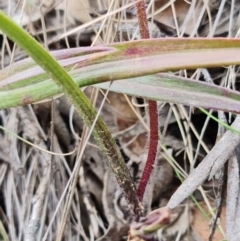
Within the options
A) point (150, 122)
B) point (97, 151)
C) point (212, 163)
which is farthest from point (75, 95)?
point (97, 151)

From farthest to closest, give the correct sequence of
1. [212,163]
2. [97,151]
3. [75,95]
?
[97,151] < [212,163] < [75,95]

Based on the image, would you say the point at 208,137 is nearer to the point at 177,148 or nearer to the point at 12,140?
the point at 177,148

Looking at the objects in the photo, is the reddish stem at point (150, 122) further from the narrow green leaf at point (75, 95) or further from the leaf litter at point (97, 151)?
the leaf litter at point (97, 151)

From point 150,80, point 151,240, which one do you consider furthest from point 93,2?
point 151,240

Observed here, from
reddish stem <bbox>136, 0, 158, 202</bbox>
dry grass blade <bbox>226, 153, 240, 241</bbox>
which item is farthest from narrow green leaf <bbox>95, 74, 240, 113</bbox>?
dry grass blade <bbox>226, 153, 240, 241</bbox>

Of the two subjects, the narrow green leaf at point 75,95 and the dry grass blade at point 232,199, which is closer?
the narrow green leaf at point 75,95

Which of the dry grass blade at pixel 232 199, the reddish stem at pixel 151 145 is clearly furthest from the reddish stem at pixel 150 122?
the dry grass blade at pixel 232 199

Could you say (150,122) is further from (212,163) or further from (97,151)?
(97,151)

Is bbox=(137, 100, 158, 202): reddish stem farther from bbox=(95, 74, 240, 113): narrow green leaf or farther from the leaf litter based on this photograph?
the leaf litter
